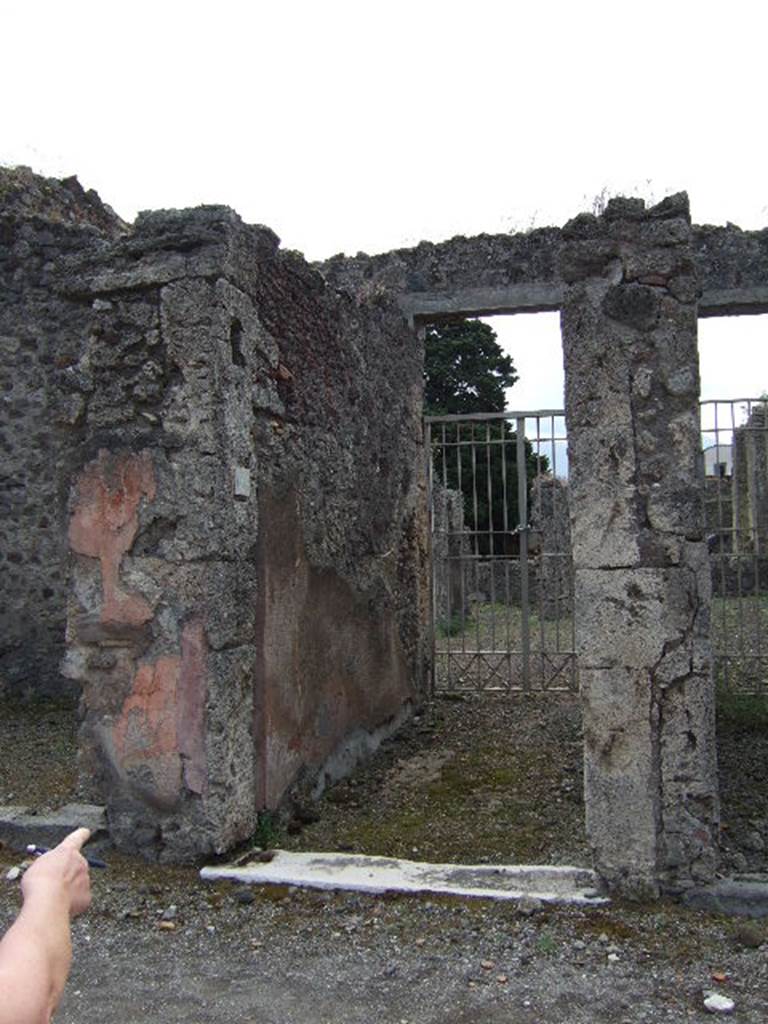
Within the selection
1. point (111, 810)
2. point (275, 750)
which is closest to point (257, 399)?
point (275, 750)

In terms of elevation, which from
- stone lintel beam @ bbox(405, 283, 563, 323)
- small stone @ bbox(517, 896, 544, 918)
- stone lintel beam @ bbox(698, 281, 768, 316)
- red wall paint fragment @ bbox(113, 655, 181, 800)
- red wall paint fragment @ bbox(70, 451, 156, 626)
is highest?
stone lintel beam @ bbox(405, 283, 563, 323)

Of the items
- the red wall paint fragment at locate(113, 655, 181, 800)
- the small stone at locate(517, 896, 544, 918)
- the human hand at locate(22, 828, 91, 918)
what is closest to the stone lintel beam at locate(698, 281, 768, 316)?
the red wall paint fragment at locate(113, 655, 181, 800)

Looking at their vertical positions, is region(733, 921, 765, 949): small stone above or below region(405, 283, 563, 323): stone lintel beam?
below

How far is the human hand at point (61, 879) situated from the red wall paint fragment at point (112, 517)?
296 cm

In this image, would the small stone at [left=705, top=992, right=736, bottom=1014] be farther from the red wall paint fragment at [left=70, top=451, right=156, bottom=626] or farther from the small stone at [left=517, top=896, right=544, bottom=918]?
the red wall paint fragment at [left=70, top=451, right=156, bottom=626]

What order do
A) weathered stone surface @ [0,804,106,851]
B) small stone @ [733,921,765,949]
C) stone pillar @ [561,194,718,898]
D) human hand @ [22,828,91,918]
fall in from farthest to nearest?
weathered stone surface @ [0,804,106,851]
stone pillar @ [561,194,718,898]
small stone @ [733,921,765,949]
human hand @ [22,828,91,918]

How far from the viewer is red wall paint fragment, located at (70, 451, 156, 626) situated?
14.8 ft

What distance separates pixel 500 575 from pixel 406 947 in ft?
43.4

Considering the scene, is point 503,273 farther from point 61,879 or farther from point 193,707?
point 61,879

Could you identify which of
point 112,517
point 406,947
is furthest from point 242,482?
point 406,947

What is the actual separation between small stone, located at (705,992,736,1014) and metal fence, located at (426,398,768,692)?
204 centimetres

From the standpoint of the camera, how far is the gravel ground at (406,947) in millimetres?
3143

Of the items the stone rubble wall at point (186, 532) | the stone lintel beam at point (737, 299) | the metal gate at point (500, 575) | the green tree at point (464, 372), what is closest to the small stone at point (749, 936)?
the stone rubble wall at point (186, 532)

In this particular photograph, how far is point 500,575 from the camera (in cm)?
1662
